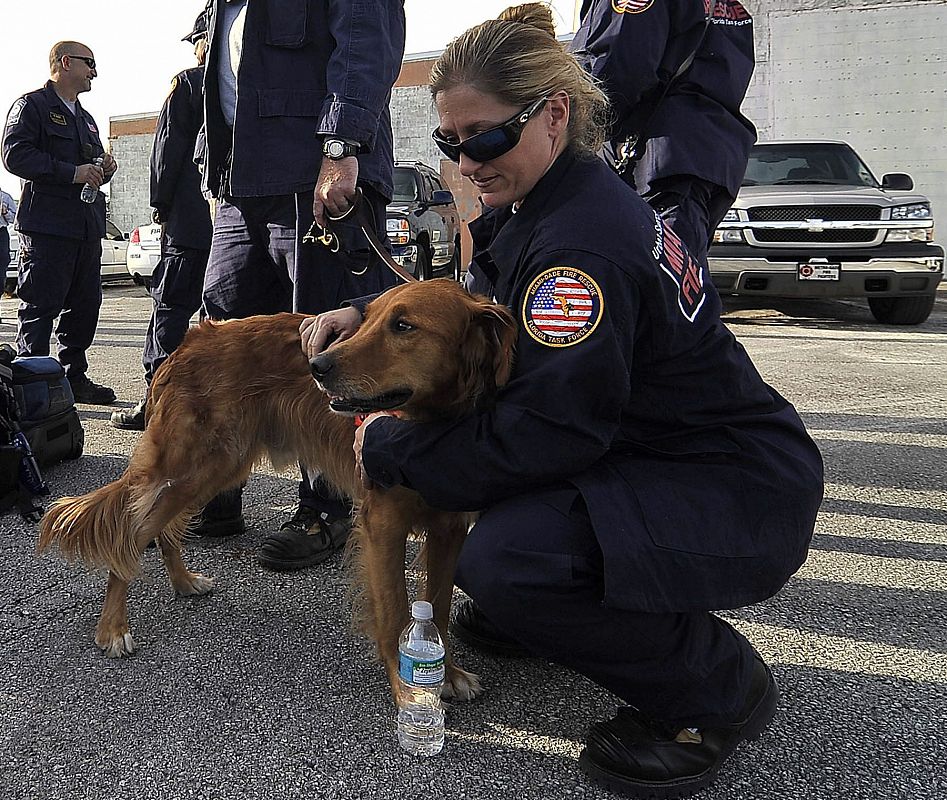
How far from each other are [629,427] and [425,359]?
1.61 ft

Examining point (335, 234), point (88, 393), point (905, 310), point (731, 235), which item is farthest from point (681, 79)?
point (905, 310)

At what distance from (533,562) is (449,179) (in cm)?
1661

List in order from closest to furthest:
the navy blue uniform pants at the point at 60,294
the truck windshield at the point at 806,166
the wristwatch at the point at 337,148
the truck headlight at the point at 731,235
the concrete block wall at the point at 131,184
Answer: the wristwatch at the point at 337,148, the navy blue uniform pants at the point at 60,294, the truck headlight at the point at 731,235, the truck windshield at the point at 806,166, the concrete block wall at the point at 131,184

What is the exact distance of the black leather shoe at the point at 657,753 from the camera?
1.83 m

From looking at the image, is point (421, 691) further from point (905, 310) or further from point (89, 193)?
point (905, 310)

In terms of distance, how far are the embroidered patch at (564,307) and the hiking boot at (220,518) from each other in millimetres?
1924

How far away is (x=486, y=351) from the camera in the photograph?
1949 millimetres

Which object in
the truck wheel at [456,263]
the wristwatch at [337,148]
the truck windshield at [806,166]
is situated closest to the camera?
the wristwatch at [337,148]

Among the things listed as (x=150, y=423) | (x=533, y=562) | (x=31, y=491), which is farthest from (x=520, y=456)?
(x=31, y=491)

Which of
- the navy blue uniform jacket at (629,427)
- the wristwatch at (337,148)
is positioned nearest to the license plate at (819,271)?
the wristwatch at (337,148)

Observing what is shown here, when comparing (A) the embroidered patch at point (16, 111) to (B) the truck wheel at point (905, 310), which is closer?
(A) the embroidered patch at point (16, 111)

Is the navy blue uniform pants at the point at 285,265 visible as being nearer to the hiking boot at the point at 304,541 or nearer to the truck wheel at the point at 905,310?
the hiking boot at the point at 304,541

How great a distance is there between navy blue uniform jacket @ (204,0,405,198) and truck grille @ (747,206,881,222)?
662cm

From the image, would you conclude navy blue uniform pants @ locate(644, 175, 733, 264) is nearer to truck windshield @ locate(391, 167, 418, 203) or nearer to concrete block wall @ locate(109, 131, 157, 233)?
truck windshield @ locate(391, 167, 418, 203)
